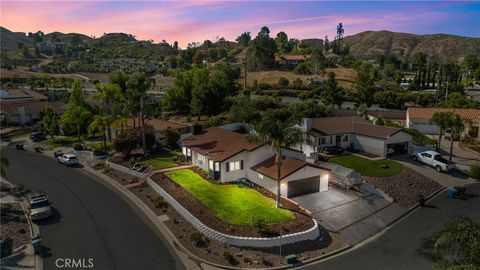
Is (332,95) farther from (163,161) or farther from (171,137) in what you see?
(163,161)

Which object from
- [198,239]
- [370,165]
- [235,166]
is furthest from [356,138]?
[198,239]

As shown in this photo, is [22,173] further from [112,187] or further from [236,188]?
[236,188]

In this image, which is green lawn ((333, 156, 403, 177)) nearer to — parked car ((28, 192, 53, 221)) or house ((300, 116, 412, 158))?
house ((300, 116, 412, 158))

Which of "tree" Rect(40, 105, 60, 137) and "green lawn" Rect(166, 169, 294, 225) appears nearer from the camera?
"green lawn" Rect(166, 169, 294, 225)

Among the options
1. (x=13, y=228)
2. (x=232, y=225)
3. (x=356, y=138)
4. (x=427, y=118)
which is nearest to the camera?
(x=232, y=225)

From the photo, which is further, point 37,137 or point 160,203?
point 37,137

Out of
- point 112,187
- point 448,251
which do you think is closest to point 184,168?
point 112,187

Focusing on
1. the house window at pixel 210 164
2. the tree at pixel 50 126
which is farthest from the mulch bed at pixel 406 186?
the tree at pixel 50 126

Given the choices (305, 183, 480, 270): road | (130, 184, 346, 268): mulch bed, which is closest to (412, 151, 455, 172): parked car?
(305, 183, 480, 270): road
